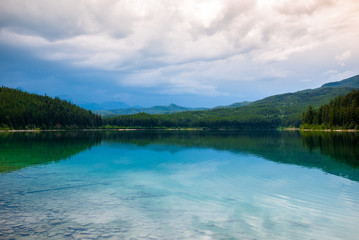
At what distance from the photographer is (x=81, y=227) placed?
11906mm

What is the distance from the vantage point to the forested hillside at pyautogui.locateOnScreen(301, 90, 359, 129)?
110 metres

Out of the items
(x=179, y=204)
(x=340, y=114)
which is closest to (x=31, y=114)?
(x=340, y=114)

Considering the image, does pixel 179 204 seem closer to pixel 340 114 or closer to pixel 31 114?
pixel 340 114

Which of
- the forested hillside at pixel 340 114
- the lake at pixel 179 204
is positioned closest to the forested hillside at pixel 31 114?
the lake at pixel 179 204

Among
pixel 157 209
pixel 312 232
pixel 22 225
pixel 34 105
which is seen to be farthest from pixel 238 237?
pixel 34 105

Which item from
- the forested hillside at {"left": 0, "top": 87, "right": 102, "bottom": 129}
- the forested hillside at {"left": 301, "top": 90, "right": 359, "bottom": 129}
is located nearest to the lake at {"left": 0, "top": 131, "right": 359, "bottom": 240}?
the forested hillside at {"left": 301, "top": 90, "right": 359, "bottom": 129}

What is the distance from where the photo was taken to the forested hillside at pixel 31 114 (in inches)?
5748

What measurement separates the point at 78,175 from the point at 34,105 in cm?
17953

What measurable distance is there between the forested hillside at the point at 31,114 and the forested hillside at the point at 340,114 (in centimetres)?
15405

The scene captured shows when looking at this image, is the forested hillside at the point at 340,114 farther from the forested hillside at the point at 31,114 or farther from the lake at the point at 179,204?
the forested hillside at the point at 31,114

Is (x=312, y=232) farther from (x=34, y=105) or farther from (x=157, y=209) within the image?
(x=34, y=105)

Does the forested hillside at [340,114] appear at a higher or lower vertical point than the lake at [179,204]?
higher

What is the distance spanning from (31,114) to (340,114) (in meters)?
164

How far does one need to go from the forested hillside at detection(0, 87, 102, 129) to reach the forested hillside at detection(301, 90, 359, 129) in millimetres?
154054
